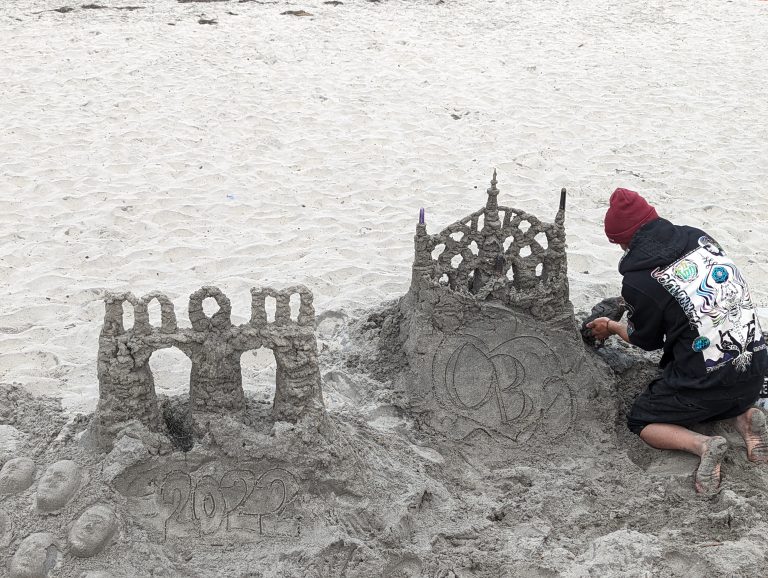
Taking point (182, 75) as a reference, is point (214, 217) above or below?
below

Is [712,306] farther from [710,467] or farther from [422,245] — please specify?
[422,245]

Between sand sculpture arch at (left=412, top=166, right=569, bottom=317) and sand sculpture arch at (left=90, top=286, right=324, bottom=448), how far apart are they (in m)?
0.86

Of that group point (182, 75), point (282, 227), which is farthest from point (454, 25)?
point (282, 227)

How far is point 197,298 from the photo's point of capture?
283cm

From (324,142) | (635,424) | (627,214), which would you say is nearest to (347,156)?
(324,142)

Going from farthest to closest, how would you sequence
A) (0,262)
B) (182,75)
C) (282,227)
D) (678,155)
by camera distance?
(182,75), (678,155), (282,227), (0,262)

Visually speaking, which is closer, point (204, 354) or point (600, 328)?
point (204, 354)

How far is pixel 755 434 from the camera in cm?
312

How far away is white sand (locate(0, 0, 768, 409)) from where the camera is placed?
187 inches

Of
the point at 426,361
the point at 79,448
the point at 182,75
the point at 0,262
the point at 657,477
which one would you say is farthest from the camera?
the point at 182,75

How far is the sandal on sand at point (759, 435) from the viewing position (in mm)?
3076

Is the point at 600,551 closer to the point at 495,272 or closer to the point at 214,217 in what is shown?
the point at 495,272

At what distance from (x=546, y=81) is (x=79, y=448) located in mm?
6468

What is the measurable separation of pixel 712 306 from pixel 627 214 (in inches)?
19.1
